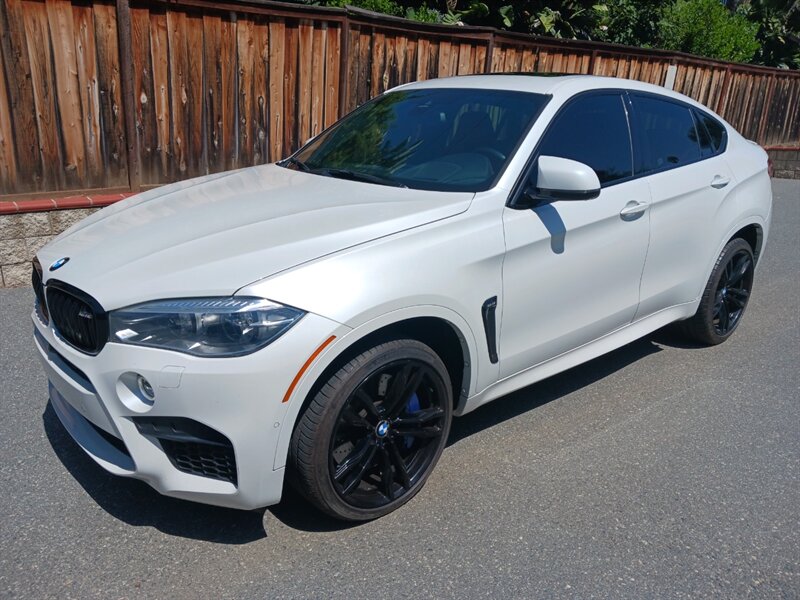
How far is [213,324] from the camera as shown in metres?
2.57

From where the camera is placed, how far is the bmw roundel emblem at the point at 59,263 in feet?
9.89

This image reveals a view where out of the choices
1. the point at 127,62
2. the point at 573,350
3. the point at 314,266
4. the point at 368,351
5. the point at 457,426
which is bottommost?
the point at 457,426

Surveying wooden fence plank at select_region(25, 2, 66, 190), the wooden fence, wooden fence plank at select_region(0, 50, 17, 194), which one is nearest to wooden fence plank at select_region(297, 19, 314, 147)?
the wooden fence

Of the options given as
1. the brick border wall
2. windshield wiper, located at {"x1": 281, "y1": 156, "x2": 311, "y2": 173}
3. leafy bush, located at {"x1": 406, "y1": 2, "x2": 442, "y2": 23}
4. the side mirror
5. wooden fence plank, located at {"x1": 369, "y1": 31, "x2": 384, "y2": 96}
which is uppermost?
leafy bush, located at {"x1": 406, "y1": 2, "x2": 442, "y2": 23}

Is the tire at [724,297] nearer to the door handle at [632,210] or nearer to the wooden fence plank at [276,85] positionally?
the door handle at [632,210]

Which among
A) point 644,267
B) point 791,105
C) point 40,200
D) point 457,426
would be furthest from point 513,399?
point 791,105

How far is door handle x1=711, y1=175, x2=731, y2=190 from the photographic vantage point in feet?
15.2

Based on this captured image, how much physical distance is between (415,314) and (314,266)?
0.47 m

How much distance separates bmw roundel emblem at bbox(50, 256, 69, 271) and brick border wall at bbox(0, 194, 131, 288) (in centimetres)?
303

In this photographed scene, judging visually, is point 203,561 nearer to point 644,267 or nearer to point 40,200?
point 644,267

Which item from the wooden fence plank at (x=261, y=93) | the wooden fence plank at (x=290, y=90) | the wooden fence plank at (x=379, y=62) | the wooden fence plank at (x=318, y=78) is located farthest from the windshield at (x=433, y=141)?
the wooden fence plank at (x=379, y=62)

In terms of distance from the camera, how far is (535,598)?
8.91 ft

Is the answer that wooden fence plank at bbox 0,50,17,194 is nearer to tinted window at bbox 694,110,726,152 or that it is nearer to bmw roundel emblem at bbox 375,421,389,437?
bmw roundel emblem at bbox 375,421,389,437

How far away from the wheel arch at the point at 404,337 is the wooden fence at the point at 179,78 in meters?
4.30
